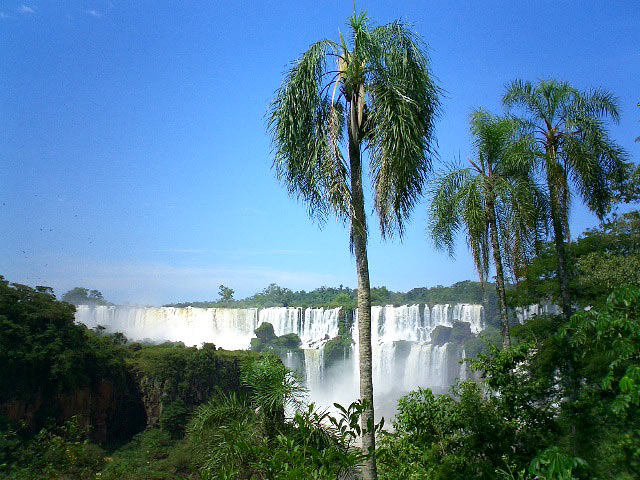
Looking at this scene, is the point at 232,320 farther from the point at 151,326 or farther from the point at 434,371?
the point at 434,371

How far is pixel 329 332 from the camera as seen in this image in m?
40.5

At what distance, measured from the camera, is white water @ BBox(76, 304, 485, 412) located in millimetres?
34031

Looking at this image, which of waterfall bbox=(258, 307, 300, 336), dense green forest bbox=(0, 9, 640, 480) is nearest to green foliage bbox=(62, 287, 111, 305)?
waterfall bbox=(258, 307, 300, 336)

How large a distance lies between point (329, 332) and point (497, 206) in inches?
1308

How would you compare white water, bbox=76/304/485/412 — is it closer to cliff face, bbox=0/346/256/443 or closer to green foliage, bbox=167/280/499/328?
green foliage, bbox=167/280/499/328

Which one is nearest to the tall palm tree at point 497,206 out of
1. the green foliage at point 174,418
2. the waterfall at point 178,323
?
the green foliage at point 174,418

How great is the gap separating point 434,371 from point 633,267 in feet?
79.6

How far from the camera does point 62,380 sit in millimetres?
18328

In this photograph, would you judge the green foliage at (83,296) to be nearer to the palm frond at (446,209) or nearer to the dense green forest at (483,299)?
the dense green forest at (483,299)

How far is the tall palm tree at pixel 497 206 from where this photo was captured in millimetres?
7816

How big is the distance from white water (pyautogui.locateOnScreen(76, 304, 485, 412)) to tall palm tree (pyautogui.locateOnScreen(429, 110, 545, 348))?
80.4 feet

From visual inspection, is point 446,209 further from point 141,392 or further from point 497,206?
point 141,392

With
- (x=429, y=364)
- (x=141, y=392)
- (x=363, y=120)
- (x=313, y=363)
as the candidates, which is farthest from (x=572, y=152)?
(x=313, y=363)

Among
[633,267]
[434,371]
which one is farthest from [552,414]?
[434,371]
